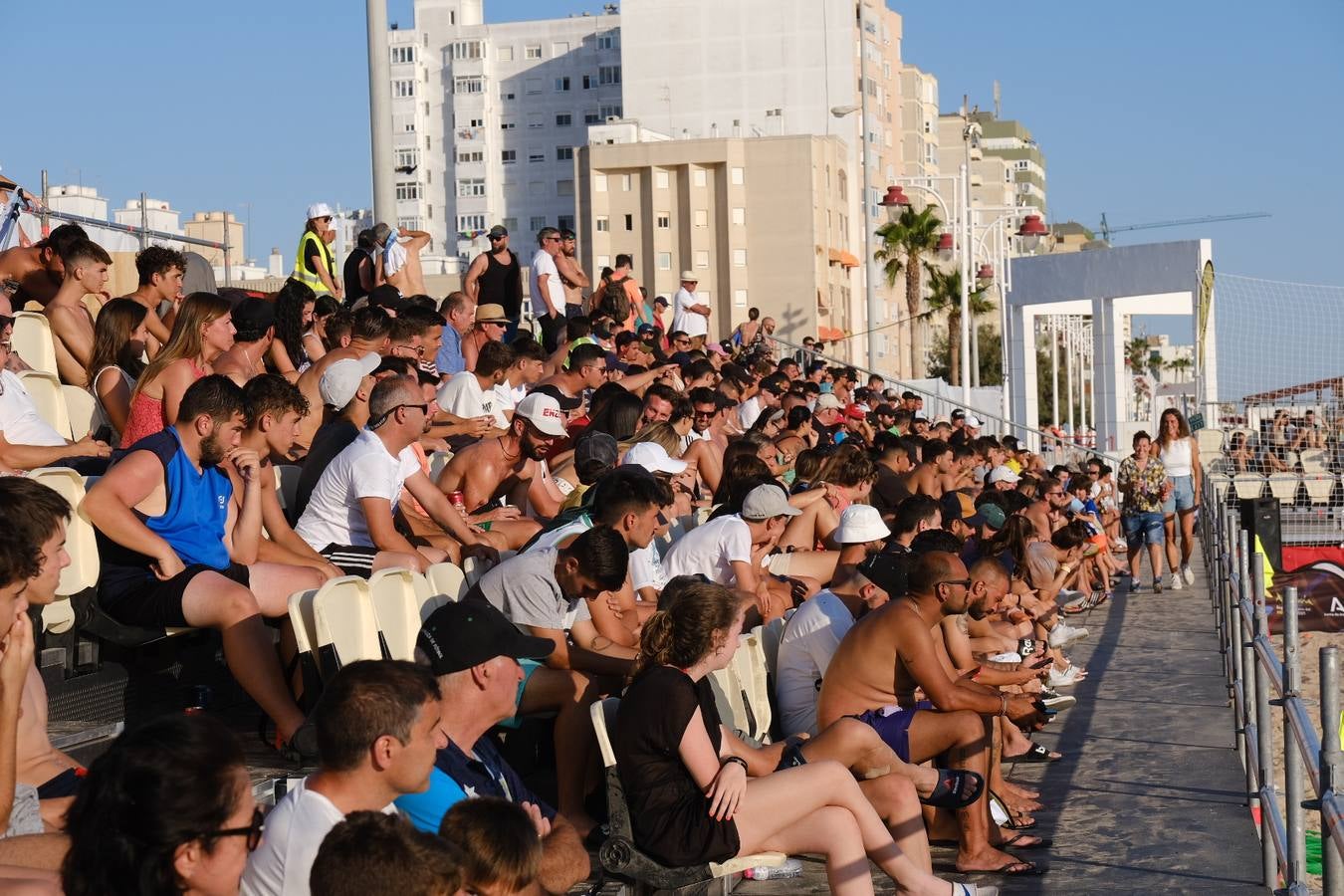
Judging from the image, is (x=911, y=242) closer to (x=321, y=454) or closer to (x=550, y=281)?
(x=550, y=281)

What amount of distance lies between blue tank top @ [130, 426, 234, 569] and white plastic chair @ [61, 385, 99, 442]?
2.34m

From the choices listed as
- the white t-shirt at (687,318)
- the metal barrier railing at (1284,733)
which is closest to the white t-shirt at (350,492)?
the metal barrier railing at (1284,733)

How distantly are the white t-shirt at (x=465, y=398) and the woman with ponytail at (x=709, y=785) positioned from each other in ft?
16.6

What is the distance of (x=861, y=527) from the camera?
8.88 metres

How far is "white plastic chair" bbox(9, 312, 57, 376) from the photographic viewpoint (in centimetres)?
884

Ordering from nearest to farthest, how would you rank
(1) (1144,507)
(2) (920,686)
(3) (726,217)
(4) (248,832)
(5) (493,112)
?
(4) (248,832), (2) (920,686), (1) (1144,507), (3) (726,217), (5) (493,112)

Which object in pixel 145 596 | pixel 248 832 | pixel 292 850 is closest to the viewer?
pixel 248 832

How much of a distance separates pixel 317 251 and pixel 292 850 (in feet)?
34.1

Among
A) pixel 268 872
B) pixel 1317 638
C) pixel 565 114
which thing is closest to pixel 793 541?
pixel 268 872

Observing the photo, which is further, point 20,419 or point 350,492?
point 350,492

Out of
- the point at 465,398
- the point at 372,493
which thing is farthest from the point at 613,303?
the point at 372,493

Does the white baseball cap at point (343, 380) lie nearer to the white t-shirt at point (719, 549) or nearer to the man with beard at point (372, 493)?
the man with beard at point (372, 493)

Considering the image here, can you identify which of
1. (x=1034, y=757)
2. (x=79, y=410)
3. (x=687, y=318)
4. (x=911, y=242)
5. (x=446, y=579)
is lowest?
(x=1034, y=757)

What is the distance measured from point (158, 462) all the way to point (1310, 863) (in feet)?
25.0
